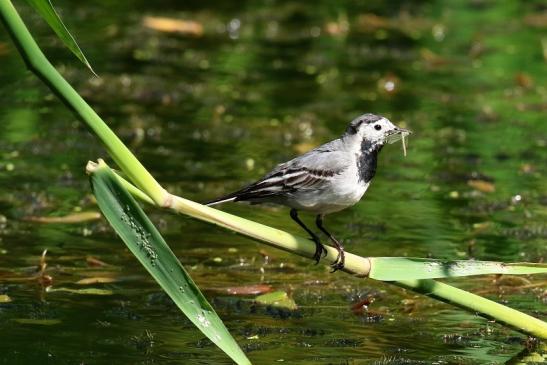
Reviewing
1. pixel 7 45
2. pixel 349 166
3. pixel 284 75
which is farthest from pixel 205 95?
pixel 349 166

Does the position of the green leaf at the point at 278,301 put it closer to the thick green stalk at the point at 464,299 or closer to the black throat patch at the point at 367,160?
the black throat patch at the point at 367,160

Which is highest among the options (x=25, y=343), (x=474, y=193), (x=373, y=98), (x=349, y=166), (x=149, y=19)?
(x=149, y=19)

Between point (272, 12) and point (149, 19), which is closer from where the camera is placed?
point (149, 19)

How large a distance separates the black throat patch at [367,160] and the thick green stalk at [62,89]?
5.34 ft

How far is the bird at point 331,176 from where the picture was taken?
18.1ft

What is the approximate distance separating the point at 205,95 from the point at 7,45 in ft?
6.96

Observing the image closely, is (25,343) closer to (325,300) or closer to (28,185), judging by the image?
(325,300)

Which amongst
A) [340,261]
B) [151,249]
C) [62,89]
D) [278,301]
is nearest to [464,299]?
[340,261]

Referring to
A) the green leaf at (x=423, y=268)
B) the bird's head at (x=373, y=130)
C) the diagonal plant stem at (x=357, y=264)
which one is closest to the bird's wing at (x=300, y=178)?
the bird's head at (x=373, y=130)

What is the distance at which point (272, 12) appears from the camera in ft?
48.1

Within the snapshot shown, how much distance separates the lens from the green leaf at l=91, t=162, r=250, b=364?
403cm

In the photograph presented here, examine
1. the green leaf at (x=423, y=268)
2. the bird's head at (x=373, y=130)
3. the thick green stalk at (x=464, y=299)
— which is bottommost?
the thick green stalk at (x=464, y=299)

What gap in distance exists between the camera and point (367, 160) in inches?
222

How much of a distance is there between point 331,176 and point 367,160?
20 cm
